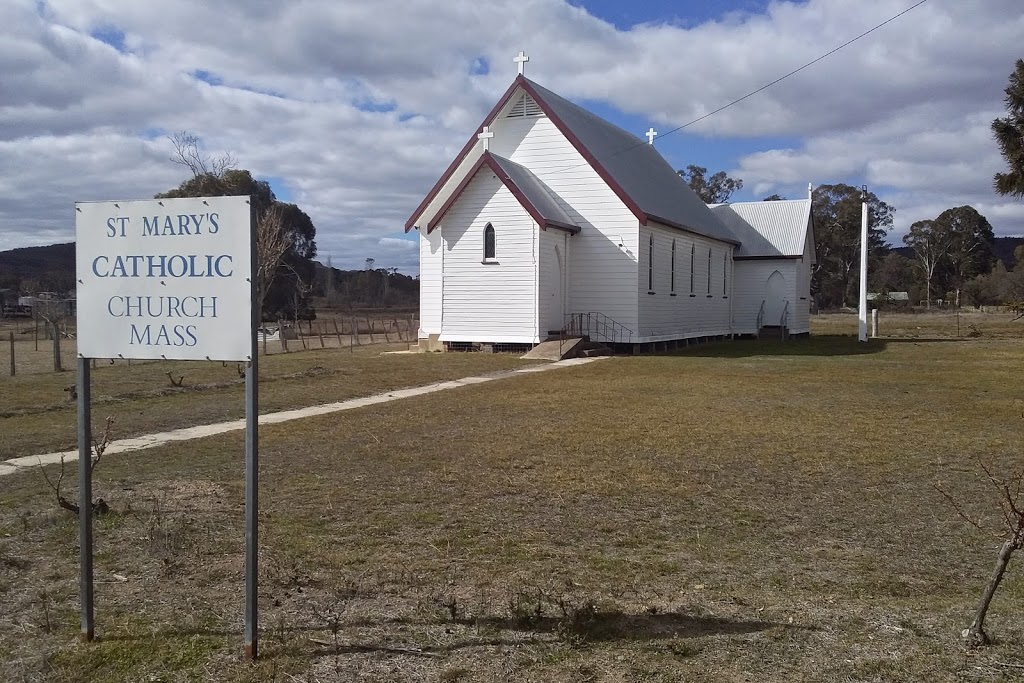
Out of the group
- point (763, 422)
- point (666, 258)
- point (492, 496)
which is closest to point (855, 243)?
point (666, 258)

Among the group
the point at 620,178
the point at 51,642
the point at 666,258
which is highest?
the point at 620,178

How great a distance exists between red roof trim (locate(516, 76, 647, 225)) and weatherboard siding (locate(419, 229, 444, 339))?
5.52 metres

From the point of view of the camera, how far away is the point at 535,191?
29.4 m

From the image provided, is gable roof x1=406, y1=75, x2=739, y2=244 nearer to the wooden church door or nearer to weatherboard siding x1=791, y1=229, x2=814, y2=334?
the wooden church door

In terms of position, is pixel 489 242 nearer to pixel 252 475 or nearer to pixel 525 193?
pixel 525 193

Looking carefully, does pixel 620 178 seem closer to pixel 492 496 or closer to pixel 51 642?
pixel 492 496

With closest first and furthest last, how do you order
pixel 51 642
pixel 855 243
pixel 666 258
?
pixel 51 642 < pixel 666 258 < pixel 855 243

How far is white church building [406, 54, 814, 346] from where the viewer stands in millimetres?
27922

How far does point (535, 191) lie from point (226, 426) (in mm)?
18179

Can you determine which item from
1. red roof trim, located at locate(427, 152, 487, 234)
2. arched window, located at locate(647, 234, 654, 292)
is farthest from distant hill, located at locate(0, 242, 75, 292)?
arched window, located at locate(647, 234, 654, 292)

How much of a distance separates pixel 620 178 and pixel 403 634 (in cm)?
2753

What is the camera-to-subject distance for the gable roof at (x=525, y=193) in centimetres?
2712

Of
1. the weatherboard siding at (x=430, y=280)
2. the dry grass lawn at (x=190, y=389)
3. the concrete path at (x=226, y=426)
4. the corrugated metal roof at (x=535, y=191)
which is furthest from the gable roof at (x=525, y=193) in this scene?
the concrete path at (x=226, y=426)

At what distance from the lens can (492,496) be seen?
844 cm
